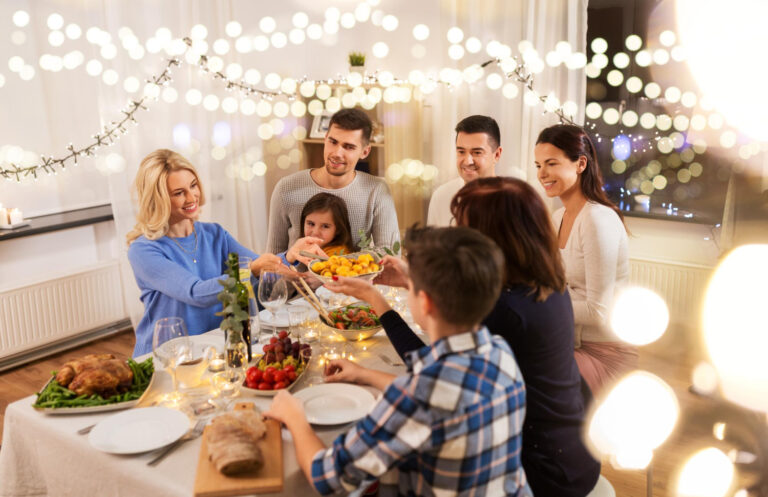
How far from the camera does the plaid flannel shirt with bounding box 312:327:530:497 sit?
3.58ft

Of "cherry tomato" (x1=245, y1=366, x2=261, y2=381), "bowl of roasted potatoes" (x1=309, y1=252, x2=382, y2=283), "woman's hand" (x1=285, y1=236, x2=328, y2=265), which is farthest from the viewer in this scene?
"woman's hand" (x1=285, y1=236, x2=328, y2=265)

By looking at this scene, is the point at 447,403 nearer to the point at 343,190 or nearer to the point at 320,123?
the point at 343,190

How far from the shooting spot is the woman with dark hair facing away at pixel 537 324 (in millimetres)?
1448

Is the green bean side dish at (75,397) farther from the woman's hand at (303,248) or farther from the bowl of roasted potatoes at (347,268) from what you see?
the woman's hand at (303,248)

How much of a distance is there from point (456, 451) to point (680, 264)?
3.05m

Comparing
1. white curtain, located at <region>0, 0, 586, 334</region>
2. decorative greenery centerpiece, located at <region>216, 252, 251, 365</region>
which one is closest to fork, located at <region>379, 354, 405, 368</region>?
decorative greenery centerpiece, located at <region>216, 252, 251, 365</region>

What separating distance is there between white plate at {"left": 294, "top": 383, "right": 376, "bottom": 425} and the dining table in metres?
0.02

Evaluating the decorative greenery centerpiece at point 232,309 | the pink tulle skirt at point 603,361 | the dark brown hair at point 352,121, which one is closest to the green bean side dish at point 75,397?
the decorative greenery centerpiece at point 232,309

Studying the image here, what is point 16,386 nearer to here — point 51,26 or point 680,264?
point 51,26

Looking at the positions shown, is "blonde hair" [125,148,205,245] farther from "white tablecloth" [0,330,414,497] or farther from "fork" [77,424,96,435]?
"fork" [77,424,96,435]

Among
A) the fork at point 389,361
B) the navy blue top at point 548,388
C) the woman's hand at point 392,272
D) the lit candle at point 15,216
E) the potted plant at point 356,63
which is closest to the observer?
the navy blue top at point 548,388

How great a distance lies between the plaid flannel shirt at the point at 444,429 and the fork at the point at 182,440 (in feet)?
1.20

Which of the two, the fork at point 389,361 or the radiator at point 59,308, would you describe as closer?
the fork at point 389,361

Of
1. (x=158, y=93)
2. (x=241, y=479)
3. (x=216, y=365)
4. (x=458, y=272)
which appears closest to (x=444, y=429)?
(x=458, y=272)
